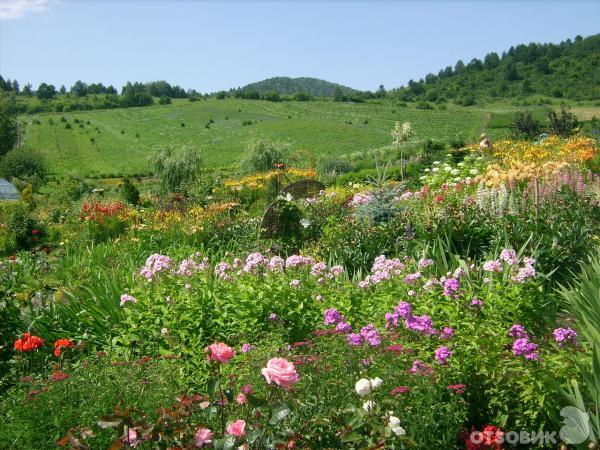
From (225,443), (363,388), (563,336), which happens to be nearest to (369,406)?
(363,388)

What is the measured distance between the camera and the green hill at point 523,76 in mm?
69981

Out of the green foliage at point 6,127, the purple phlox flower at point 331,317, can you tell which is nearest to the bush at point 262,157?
the purple phlox flower at point 331,317

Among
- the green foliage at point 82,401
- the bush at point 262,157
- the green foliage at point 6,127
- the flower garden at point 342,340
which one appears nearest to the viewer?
the flower garden at point 342,340

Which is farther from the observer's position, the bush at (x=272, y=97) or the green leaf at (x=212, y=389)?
the bush at (x=272, y=97)

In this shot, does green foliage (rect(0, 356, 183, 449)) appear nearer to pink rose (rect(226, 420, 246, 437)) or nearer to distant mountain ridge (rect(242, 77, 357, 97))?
pink rose (rect(226, 420, 246, 437))

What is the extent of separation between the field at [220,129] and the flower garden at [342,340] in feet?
123

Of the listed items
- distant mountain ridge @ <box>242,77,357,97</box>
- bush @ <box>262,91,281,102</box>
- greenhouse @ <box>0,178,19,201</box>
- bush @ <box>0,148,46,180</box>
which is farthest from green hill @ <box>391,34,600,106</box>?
distant mountain ridge @ <box>242,77,357,97</box>

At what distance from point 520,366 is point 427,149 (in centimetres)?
1940

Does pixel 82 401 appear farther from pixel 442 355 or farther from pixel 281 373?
pixel 442 355

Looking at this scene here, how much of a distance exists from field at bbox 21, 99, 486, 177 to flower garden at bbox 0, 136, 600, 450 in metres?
37.5

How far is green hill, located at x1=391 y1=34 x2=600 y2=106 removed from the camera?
69981mm

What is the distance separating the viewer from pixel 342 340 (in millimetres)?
3088

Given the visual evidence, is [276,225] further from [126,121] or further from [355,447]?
[126,121]

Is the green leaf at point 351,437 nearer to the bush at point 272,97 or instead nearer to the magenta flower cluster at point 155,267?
the magenta flower cluster at point 155,267
